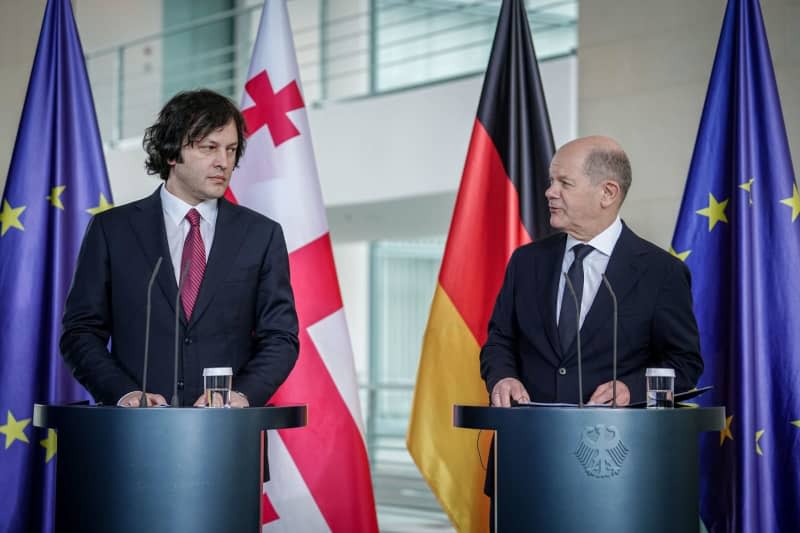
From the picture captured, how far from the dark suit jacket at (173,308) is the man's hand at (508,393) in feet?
1.66

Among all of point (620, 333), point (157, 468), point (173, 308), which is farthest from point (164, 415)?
point (620, 333)

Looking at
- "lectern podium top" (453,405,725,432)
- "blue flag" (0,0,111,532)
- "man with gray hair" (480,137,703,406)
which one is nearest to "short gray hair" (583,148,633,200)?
"man with gray hair" (480,137,703,406)

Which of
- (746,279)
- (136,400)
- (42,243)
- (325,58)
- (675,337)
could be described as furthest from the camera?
(325,58)

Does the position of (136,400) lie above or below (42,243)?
below

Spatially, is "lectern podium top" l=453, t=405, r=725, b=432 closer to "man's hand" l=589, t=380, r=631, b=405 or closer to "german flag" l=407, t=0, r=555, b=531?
"man's hand" l=589, t=380, r=631, b=405

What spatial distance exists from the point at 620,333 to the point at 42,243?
2.03m

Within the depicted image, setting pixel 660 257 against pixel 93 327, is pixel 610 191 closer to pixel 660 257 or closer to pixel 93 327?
pixel 660 257

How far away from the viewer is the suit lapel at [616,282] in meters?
2.58

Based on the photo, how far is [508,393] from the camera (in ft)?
7.98

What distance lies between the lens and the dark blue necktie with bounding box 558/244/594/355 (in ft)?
8.55

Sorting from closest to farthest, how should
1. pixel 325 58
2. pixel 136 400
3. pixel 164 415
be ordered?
pixel 164 415, pixel 136 400, pixel 325 58

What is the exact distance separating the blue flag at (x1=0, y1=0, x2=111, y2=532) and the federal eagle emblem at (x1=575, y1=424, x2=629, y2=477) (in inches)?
77.9

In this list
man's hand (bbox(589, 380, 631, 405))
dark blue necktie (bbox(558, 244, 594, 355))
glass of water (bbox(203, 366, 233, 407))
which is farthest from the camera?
dark blue necktie (bbox(558, 244, 594, 355))

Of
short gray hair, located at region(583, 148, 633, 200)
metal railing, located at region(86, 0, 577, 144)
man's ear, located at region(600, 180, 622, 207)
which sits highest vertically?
metal railing, located at region(86, 0, 577, 144)
